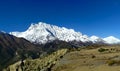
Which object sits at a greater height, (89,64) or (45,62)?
(45,62)

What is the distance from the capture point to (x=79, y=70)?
38.9 meters

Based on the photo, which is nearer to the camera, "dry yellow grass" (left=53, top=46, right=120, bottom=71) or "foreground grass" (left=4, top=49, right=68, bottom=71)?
"dry yellow grass" (left=53, top=46, right=120, bottom=71)

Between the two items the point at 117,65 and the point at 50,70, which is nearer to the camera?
the point at 117,65

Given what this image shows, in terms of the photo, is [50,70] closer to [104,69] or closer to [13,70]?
[104,69]

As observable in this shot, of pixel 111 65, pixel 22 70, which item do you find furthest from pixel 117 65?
pixel 22 70

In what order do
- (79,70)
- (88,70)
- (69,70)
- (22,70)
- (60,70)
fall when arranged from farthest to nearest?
(22,70)
(60,70)
(69,70)
(79,70)
(88,70)

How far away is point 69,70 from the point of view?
4175 centimetres

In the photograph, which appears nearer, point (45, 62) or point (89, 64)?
point (89, 64)

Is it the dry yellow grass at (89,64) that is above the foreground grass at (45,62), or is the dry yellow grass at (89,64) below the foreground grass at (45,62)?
below

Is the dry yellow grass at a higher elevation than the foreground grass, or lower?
lower

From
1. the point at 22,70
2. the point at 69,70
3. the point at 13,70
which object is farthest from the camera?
the point at 13,70

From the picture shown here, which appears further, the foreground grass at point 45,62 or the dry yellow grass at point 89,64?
the foreground grass at point 45,62

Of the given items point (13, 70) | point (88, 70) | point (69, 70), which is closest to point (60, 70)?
point (69, 70)

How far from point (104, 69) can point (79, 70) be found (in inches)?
216
